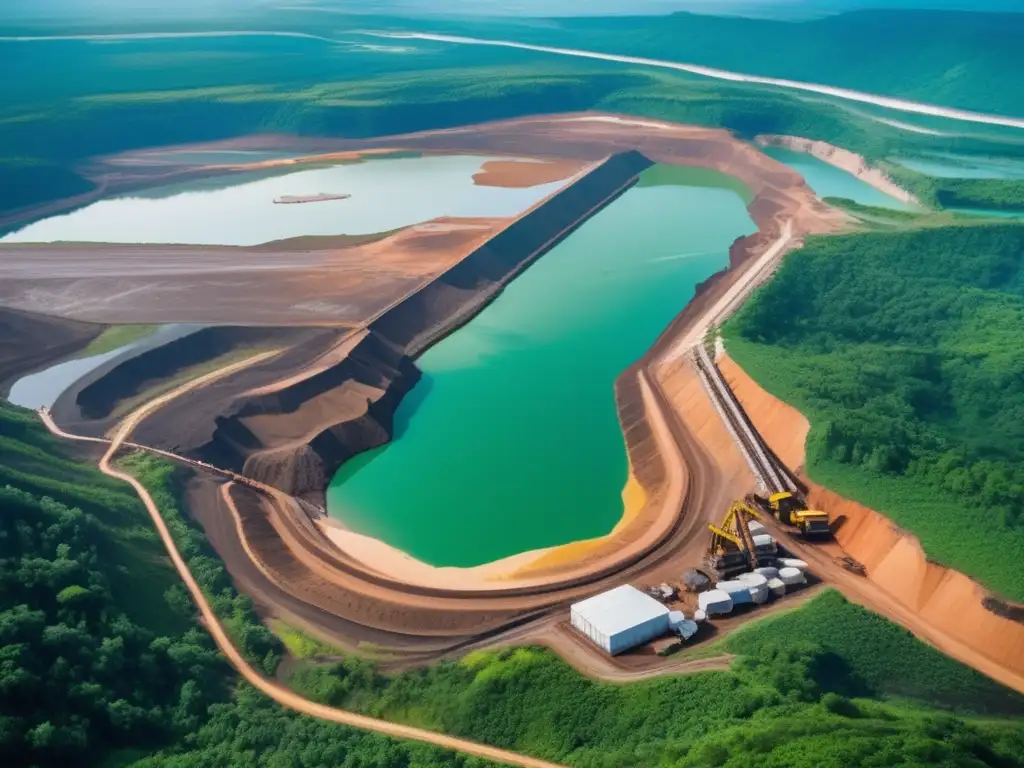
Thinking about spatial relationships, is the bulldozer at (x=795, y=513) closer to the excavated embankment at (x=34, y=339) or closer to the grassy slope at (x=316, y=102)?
the excavated embankment at (x=34, y=339)

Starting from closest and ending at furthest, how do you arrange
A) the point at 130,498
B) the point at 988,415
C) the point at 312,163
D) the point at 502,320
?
the point at 130,498
the point at 988,415
the point at 502,320
the point at 312,163

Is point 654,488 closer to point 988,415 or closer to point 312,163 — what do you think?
point 988,415

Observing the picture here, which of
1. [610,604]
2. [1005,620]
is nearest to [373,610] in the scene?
[610,604]

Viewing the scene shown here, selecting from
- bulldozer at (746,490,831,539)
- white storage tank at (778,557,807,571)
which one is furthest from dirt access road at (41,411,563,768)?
bulldozer at (746,490,831,539)

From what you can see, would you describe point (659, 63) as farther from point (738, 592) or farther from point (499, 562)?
point (738, 592)

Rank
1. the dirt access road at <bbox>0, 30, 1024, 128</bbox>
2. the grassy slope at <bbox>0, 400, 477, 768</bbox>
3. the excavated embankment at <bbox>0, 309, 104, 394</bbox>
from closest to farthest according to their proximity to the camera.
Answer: the grassy slope at <bbox>0, 400, 477, 768</bbox>, the excavated embankment at <bbox>0, 309, 104, 394</bbox>, the dirt access road at <bbox>0, 30, 1024, 128</bbox>

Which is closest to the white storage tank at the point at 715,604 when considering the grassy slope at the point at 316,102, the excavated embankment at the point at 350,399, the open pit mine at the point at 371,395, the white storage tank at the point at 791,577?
the open pit mine at the point at 371,395

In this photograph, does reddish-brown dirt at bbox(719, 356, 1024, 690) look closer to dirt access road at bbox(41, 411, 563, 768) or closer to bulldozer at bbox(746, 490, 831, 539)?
bulldozer at bbox(746, 490, 831, 539)
